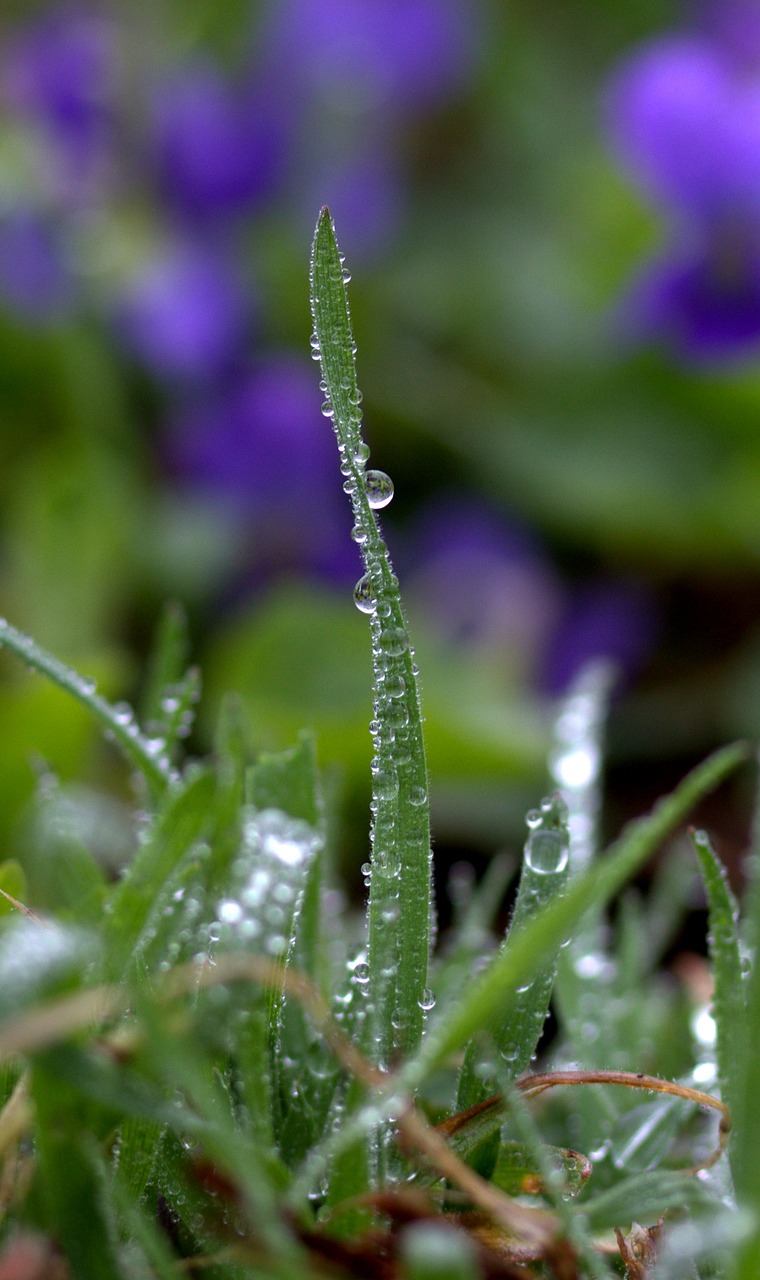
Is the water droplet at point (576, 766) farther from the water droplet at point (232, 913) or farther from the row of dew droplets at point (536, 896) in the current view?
the water droplet at point (232, 913)

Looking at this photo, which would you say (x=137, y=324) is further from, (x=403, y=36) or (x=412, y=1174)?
(x=412, y=1174)

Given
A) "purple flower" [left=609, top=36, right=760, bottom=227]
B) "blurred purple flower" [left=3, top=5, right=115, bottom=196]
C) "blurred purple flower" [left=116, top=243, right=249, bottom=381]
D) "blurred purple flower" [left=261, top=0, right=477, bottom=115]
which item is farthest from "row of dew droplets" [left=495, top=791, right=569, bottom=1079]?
"blurred purple flower" [left=261, top=0, right=477, bottom=115]

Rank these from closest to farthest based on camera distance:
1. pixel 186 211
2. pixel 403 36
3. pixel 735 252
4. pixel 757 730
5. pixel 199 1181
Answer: pixel 199 1181, pixel 757 730, pixel 735 252, pixel 186 211, pixel 403 36

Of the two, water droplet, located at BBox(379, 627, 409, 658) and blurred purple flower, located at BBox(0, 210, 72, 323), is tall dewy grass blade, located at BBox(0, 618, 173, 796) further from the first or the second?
blurred purple flower, located at BBox(0, 210, 72, 323)

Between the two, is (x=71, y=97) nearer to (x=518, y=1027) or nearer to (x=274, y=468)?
(x=274, y=468)

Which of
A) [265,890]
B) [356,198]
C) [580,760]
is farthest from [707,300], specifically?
[265,890]

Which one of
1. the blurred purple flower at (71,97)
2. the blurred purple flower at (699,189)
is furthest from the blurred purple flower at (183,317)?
the blurred purple flower at (699,189)

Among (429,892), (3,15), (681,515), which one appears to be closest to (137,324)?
(681,515)
